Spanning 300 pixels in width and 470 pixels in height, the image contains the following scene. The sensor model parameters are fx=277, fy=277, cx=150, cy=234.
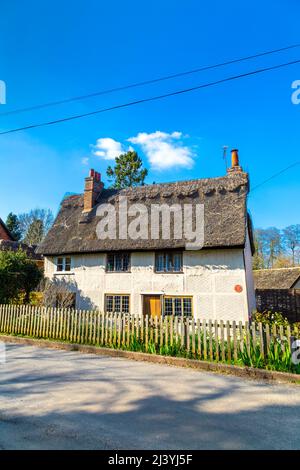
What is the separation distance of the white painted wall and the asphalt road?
7361mm

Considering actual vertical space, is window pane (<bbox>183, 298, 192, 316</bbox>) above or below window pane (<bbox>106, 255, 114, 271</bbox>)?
below

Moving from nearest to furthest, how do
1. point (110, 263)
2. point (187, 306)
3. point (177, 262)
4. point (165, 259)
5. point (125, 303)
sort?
1. point (187, 306)
2. point (177, 262)
3. point (165, 259)
4. point (125, 303)
5. point (110, 263)

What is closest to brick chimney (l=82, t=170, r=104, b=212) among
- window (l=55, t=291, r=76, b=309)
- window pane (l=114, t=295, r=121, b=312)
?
window (l=55, t=291, r=76, b=309)

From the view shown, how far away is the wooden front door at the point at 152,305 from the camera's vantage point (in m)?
15.4

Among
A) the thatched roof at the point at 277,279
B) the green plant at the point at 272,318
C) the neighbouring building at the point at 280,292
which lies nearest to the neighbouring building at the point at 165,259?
the green plant at the point at 272,318

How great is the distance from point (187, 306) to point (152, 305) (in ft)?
6.55

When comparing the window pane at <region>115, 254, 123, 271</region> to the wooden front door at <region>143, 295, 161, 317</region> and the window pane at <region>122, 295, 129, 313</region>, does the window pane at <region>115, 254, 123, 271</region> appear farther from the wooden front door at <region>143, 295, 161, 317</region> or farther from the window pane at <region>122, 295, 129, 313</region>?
the wooden front door at <region>143, 295, 161, 317</region>

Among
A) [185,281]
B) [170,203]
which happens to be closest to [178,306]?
Answer: [185,281]

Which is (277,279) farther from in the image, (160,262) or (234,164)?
(160,262)

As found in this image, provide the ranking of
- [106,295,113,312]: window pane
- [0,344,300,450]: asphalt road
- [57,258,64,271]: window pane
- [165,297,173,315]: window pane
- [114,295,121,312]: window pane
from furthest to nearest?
[57,258,64,271]: window pane → [106,295,113,312]: window pane → [114,295,121,312]: window pane → [165,297,173,315]: window pane → [0,344,300,450]: asphalt road

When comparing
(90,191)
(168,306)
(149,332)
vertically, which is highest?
(90,191)

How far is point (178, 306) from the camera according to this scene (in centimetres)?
1495

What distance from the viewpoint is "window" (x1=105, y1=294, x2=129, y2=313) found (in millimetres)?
16047

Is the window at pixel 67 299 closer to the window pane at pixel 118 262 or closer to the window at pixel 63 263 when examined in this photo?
the window at pixel 63 263
